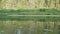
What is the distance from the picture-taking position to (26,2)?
83.5 ft

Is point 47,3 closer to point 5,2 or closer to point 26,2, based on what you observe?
point 26,2

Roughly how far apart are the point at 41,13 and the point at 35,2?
17.0 feet

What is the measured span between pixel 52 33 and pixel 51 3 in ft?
55.9

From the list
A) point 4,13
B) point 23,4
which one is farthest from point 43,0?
point 4,13

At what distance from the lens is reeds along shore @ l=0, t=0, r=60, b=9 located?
24.7 metres

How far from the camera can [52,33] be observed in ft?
29.3

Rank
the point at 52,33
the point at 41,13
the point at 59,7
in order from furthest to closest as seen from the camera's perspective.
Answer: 1. the point at 59,7
2. the point at 41,13
3. the point at 52,33

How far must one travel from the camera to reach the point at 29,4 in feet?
82.3

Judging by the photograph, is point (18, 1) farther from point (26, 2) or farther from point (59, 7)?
point (59, 7)

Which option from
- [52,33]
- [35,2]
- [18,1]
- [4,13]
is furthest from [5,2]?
[52,33]

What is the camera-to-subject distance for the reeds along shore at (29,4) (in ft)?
81.0

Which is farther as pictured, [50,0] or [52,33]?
[50,0]

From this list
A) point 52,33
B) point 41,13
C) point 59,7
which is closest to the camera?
point 52,33

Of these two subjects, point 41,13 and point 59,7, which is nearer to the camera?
point 41,13
